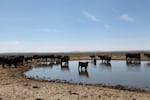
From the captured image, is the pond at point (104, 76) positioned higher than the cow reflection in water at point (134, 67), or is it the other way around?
the cow reflection in water at point (134, 67)

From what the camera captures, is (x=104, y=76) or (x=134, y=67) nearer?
(x=104, y=76)

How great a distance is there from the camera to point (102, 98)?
1405cm

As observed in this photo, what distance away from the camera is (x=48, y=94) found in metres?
15.2

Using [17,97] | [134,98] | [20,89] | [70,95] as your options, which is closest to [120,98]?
[134,98]

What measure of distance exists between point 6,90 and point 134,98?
8.27 meters

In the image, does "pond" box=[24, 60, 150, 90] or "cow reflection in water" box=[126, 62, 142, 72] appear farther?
"cow reflection in water" box=[126, 62, 142, 72]

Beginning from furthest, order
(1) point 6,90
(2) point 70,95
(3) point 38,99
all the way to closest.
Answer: (1) point 6,90
(2) point 70,95
(3) point 38,99

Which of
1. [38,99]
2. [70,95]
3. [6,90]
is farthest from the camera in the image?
[6,90]

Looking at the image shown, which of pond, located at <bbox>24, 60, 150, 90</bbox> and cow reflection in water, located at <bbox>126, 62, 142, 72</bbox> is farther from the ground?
cow reflection in water, located at <bbox>126, 62, 142, 72</bbox>

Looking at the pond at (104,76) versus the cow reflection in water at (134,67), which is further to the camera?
the cow reflection in water at (134,67)

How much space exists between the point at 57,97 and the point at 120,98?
3.58 m

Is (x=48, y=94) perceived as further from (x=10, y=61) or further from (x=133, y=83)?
(x=10, y=61)

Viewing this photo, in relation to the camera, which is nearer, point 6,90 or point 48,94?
point 48,94

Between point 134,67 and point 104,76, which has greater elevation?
point 134,67
